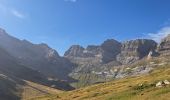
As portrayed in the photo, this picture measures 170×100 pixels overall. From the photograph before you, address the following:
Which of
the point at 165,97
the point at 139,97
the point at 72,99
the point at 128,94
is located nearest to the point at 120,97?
the point at 128,94

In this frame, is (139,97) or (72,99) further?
(72,99)

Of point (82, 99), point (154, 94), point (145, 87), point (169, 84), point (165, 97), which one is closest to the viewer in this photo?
point (165, 97)

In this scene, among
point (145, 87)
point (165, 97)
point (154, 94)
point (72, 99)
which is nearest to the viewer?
point (165, 97)

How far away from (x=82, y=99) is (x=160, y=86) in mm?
25121

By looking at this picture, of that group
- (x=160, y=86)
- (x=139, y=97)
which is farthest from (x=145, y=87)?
(x=139, y=97)

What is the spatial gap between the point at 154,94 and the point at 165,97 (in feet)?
14.1

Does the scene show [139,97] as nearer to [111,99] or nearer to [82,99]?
[111,99]

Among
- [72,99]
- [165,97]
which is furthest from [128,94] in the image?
[72,99]

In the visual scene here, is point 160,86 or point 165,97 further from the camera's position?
point 160,86

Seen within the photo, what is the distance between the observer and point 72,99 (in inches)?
3445

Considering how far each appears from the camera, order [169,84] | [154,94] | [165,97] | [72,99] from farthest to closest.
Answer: [72,99], [169,84], [154,94], [165,97]

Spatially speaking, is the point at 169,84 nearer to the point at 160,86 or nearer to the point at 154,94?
the point at 160,86

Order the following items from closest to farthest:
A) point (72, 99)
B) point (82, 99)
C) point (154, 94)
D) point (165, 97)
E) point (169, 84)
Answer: point (165, 97) < point (154, 94) < point (169, 84) < point (82, 99) < point (72, 99)

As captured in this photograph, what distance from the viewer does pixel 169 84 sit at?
2365 inches
